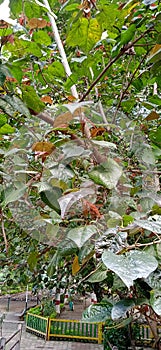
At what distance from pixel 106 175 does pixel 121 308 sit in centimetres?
19

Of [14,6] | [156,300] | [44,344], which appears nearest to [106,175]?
[156,300]

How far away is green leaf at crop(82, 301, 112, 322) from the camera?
1.83 ft

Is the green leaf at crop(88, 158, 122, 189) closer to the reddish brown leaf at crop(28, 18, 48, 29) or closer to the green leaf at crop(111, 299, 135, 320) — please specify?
the green leaf at crop(111, 299, 135, 320)

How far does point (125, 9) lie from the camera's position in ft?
2.52

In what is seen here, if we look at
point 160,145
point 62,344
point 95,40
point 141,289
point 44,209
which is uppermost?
point 95,40

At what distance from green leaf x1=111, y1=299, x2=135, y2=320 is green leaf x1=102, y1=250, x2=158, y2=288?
11cm

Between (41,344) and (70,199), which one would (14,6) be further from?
(41,344)

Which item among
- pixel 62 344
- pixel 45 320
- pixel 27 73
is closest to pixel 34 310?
pixel 45 320

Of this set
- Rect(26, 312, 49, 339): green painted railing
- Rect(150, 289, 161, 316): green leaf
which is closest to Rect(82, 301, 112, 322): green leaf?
Rect(150, 289, 161, 316): green leaf

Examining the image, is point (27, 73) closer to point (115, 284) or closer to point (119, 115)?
point (119, 115)

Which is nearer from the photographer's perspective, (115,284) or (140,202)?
(115,284)

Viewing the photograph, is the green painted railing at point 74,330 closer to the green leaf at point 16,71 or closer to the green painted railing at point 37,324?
the green painted railing at point 37,324

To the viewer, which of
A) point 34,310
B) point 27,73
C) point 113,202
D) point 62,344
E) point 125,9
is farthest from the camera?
point 34,310

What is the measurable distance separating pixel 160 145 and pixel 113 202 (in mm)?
386
